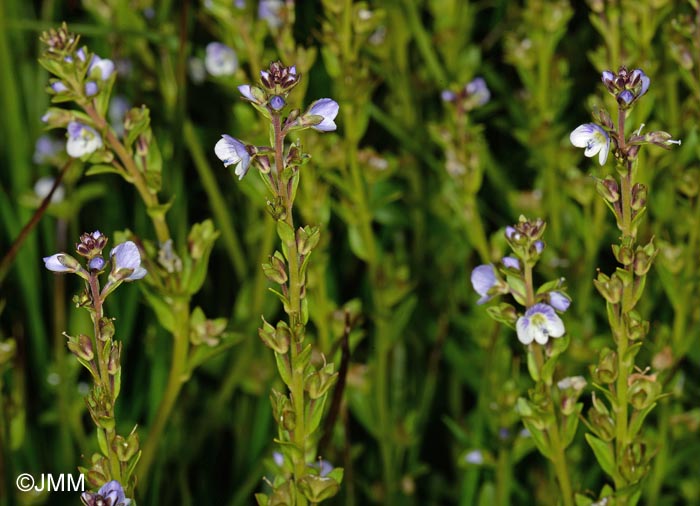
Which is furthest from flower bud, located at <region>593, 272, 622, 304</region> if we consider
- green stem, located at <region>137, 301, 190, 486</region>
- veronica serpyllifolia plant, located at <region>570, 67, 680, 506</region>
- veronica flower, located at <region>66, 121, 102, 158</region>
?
veronica flower, located at <region>66, 121, 102, 158</region>

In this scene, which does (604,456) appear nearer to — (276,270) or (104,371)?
(276,270)

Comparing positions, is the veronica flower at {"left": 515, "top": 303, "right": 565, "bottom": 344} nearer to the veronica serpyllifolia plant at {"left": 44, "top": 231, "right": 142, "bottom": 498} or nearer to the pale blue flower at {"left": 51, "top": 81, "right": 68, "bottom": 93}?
the veronica serpyllifolia plant at {"left": 44, "top": 231, "right": 142, "bottom": 498}

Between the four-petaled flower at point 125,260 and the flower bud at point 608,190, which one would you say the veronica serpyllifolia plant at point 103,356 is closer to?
the four-petaled flower at point 125,260

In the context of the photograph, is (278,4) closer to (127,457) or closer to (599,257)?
(599,257)

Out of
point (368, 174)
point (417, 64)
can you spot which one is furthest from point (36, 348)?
point (417, 64)

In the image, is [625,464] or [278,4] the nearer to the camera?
[625,464]
